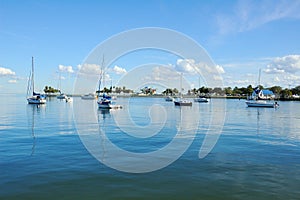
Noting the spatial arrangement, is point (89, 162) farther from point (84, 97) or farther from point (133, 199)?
point (84, 97)

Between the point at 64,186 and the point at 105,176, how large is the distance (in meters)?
2.22

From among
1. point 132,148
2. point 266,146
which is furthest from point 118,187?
point 266,146

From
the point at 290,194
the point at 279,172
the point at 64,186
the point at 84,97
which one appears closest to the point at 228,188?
the point at 290,194

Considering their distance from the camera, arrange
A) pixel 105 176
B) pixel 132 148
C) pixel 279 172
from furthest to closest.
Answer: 1. pixel 132 148
2. pixel 279 172
3. pixel 105 176

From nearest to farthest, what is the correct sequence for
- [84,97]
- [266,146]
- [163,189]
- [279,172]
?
[163,189] < [279,172] < [266,146] < [84,97]

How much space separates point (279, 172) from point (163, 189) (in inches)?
273

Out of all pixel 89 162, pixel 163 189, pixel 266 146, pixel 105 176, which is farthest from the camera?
pixel 266 146

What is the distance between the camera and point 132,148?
20.8 m

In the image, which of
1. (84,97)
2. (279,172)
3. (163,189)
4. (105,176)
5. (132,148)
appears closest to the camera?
(163,189)

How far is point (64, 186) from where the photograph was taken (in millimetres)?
11969

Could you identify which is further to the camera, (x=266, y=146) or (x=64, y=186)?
(x=266, y=146)

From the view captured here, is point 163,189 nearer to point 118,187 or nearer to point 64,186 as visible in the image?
Result: point 118,187

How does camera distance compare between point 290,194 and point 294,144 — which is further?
point 294,144

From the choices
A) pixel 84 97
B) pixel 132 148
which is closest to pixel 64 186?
pixel 132 148
